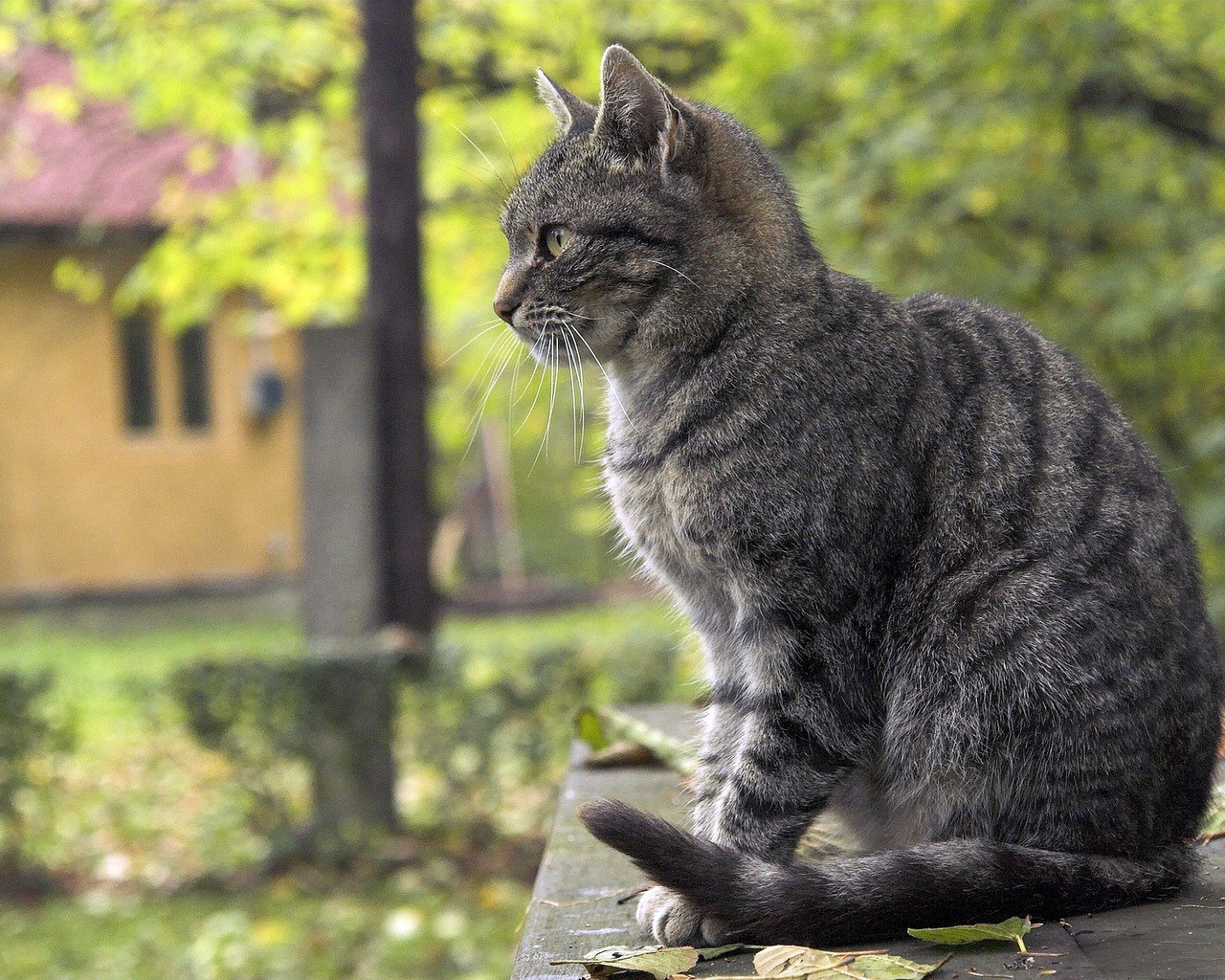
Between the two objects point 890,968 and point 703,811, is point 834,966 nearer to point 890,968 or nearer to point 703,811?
point 890,968

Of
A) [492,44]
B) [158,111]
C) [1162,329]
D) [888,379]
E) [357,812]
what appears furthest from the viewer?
[492,44]

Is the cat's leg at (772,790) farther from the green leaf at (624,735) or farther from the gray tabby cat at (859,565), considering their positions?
the green leaf at (624,735)

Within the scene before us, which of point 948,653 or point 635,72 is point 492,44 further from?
point 948,653

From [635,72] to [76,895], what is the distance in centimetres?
538

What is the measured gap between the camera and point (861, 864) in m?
1.93

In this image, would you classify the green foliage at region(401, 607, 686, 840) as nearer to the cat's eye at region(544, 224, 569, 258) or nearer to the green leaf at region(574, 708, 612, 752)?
the green leaf at region(574, 708, 612, 752)

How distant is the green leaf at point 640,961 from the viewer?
177cm

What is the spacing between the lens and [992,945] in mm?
1867

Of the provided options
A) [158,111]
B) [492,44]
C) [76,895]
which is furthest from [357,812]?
[492,44]

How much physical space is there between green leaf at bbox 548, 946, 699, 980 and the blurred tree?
9.85 ft

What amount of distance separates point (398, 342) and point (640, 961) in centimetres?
495

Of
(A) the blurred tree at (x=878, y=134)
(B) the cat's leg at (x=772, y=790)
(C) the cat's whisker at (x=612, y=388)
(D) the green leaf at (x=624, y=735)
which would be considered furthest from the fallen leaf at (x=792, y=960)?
(A) the blurred tree at (x=878, y=134)

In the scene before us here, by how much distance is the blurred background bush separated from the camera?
17.4 feet

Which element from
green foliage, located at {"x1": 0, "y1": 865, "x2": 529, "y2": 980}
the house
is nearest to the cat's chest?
green foliage, located at {"x1": 0, "y1": 865, "x2": 529, "y2": 980}
